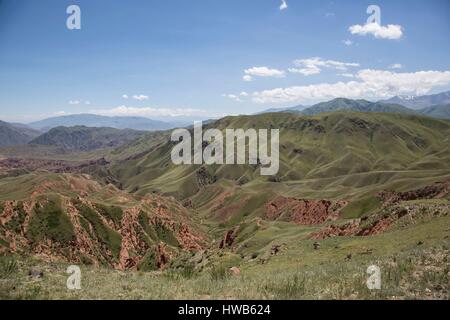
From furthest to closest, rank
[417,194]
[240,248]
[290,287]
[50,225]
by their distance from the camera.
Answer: [417,194] < [50,225] < [240,248] < [290,287]

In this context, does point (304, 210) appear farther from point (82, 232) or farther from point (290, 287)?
point (290, 287)

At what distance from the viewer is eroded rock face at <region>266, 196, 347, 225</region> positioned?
355 ft

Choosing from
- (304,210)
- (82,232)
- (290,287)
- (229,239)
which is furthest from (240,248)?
(304,210)

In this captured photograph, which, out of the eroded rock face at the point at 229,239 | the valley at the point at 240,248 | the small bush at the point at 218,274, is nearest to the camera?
the valley at the point at 240,248

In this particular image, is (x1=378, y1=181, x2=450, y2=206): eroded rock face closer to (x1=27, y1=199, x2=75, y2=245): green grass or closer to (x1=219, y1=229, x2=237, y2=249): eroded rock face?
(x1=219, y1=229, x2=237, y2=249): eroded rock face

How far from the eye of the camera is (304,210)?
125 metres

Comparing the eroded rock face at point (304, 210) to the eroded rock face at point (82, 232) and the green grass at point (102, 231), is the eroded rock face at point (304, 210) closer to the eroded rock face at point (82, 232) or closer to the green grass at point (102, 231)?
the eroded rock face at point (82, 232)

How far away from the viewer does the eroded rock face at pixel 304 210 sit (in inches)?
4260

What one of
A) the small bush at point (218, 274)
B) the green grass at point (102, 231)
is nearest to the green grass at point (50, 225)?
the green grass at point (102, 231)

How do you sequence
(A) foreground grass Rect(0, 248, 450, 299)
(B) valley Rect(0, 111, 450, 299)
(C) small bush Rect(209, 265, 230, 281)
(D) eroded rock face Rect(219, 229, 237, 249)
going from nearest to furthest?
(A) foreground grass Rect(0, 248, 450, 299), (B) valley Rect(0, 111, 450, 299), (C) small bush Rect(209, 265, 230, 281), (D) eroded rock face Rect(219, 229, 237, 249)

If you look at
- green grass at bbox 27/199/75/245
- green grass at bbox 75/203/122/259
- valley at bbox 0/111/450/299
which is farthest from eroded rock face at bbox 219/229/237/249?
green grass at bbox 27/199/75/245
